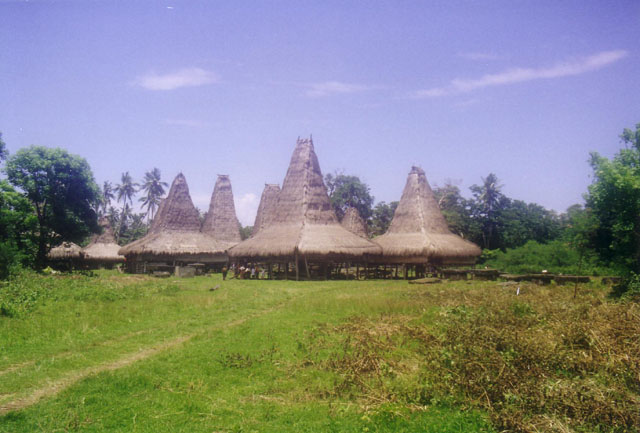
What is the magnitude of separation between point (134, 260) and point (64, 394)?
27.7 m

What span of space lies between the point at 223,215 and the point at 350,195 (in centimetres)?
1441

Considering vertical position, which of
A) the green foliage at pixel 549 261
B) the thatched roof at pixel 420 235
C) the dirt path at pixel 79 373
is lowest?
the dirt path at pixel 79 373

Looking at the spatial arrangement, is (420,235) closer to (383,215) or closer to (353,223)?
(353,223)

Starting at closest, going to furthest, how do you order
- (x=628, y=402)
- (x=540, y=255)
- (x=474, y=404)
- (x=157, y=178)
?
(x=628, y=402) → (x=474, y=404) → (x=540, y=255) → (x=157, y=178)

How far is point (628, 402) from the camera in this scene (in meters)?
4.71

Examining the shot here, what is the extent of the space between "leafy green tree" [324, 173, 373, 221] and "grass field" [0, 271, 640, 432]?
37.8 metres

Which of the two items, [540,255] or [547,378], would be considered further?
[540,255]

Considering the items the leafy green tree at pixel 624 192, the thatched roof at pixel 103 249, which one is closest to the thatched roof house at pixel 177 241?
the thatched roof at pixel 103 249

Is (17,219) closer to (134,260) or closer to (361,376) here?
(134,260)

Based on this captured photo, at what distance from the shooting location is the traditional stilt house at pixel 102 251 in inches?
1581

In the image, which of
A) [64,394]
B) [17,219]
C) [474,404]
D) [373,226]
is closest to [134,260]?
[17,219]

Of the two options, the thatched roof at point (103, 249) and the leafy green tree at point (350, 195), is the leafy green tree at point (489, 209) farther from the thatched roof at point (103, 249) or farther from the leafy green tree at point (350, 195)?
the thatched roof at point (103, 249)

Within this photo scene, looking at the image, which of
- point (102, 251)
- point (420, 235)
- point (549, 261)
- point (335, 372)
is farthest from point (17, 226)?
point (549, 261)

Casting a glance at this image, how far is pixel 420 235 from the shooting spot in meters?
26.6
